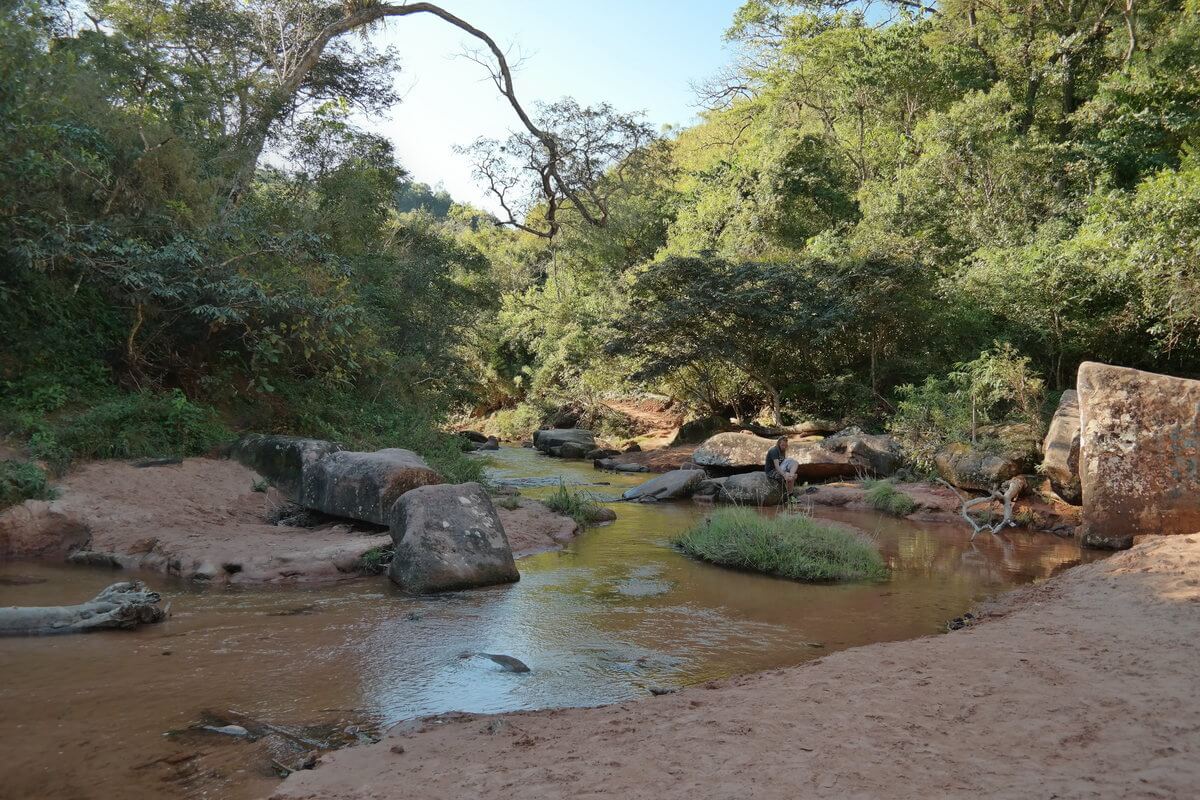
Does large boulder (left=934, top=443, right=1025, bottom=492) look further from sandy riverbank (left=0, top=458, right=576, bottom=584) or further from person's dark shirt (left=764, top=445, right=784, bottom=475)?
sandy riverbank (left=0, top=458, right=576, bottom=584)

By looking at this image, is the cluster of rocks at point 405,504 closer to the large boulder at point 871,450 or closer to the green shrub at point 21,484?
the green shrub at point 21,484


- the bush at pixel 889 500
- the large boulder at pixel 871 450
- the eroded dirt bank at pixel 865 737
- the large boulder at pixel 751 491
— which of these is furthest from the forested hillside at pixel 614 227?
Result: the eroded dirt bank at pixel 865 737

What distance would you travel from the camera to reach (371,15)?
15641mm

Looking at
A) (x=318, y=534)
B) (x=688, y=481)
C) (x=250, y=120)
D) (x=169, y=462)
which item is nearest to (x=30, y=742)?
(x=318, y=534)

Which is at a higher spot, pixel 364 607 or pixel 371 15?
pixel 371 15

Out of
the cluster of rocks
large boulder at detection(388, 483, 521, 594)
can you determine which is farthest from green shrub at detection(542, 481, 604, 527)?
large boulder at detection(388, 483, 521, 594)

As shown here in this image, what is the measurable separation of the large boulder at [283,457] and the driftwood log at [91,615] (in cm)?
381

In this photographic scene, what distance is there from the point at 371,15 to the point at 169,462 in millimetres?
10773

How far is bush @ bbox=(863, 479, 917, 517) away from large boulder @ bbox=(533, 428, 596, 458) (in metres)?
11.0

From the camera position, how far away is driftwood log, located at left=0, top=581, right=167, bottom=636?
5.33 m

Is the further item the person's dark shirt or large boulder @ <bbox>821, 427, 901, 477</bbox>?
large boulder @ <bbox>821, 427, 901, 477</bbox>

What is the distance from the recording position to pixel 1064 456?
11.8 meters

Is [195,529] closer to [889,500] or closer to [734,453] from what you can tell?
[889,500]

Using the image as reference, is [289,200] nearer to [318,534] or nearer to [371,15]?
[371,15]
